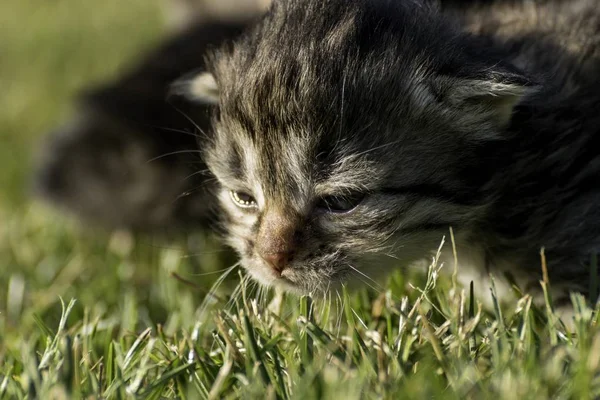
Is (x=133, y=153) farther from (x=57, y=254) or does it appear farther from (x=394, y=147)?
A: (x=394, y=147)

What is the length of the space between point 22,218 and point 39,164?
29cm

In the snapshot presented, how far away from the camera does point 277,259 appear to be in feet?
7.18

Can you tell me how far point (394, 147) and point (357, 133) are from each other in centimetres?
12

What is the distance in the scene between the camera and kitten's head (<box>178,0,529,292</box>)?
2152 mm

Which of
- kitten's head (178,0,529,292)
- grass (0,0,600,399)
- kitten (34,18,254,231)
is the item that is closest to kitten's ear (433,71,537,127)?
kitten's head (178,0,529,292)

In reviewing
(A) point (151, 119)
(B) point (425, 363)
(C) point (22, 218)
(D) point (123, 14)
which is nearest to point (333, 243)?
(B) point (425, 363)

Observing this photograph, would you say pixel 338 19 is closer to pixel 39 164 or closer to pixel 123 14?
pixel 39 164

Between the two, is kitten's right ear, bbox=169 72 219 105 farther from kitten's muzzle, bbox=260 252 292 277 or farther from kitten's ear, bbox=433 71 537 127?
kitten's ear, bbox=433 71 537 127

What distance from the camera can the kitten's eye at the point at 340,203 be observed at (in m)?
2.20

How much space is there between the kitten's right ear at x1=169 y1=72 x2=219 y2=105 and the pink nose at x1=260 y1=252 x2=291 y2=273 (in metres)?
0.62

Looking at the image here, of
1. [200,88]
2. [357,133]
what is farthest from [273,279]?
[200,88]

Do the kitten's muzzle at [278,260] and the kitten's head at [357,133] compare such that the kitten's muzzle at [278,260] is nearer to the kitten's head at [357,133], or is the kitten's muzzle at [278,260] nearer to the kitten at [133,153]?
the kitten's head at [357,133]

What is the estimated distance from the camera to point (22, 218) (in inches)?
153

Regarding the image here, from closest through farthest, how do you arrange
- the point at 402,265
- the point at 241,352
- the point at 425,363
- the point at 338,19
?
the point at 425,363, the point at 241,352, the point at 338,19, the point at 402,265
